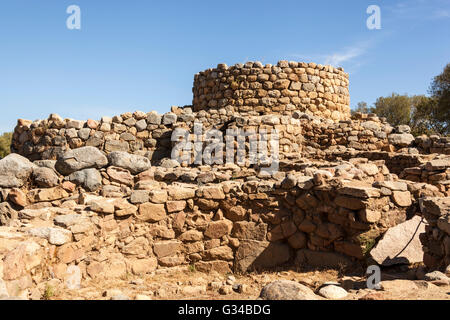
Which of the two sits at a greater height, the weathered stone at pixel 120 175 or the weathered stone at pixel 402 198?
the weathered stone at pixel 120 175

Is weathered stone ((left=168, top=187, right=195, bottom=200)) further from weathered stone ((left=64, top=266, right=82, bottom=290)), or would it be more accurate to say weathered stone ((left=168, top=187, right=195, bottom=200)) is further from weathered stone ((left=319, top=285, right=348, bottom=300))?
weathered stone ((left=319, top=285, right=348, bottom=300))

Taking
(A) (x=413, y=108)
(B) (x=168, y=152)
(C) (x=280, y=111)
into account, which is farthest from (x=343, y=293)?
(A) (x=413, y=108)

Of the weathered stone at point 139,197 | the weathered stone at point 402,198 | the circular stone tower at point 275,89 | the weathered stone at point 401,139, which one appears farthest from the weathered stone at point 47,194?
the weathered stone at point 401,139

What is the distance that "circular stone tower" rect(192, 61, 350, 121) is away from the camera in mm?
11266

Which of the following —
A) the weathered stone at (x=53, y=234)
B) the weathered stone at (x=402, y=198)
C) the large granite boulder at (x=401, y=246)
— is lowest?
the large granite boulder at (x=401, y=246)

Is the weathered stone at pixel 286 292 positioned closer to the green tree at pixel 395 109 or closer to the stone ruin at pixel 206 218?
the stone ruin at pixel 206 218

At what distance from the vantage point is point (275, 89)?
11.3 meters

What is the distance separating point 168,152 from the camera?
31.9 ft

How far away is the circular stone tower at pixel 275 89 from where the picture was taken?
37.0ft

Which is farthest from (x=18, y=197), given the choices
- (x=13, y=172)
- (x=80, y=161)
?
(x=80, y=161)

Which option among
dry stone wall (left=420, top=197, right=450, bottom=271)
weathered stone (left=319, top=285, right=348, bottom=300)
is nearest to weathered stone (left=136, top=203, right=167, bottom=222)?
weathered stone (left=319, top=285, right=348, bottom=300)

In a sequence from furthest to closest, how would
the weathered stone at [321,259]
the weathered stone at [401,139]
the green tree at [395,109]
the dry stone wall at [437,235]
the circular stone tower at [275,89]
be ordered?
the green tree at [395,109] < the circular stone tower at [275,89] < the weathered stone at [401,139] < the weathered stone at [321,259] < the dry stone wall at [437,235]
